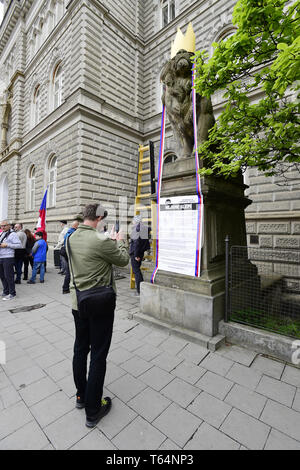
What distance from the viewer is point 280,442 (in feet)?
6.06

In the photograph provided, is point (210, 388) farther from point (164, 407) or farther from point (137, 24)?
point (137, 24)

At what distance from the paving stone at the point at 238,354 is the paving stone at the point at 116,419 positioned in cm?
162

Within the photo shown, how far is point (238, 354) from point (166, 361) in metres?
1.07

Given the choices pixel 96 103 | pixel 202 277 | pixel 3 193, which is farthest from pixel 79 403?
pixel 3 193

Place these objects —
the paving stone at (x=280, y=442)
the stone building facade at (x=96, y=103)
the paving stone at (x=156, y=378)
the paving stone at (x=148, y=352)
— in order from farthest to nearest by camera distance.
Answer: the stone building facade at (x=96, y=103) < the paving stone at (x=148, y=352) < the paving stone at (x=156, y=378) < the paving stone at (x=280, y=442)

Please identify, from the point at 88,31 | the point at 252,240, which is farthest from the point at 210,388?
the point at 88,31

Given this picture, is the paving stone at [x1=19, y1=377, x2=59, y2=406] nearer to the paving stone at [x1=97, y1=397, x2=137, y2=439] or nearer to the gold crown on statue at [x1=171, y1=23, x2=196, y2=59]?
the paving stone at [x1=97, y1=397, x2=137, y2=439]

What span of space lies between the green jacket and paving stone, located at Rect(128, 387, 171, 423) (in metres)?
1.21

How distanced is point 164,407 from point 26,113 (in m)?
20.3

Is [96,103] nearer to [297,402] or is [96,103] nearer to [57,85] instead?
[57,85]

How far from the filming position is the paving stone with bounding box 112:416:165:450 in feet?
5.96

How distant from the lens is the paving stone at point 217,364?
2814 millimetres

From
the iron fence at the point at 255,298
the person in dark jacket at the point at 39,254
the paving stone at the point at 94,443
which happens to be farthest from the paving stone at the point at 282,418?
the person in dark jacket at the point at 39,254

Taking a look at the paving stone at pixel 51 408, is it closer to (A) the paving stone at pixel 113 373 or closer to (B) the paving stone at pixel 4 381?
(A) the paving stone at pixel 113 373
